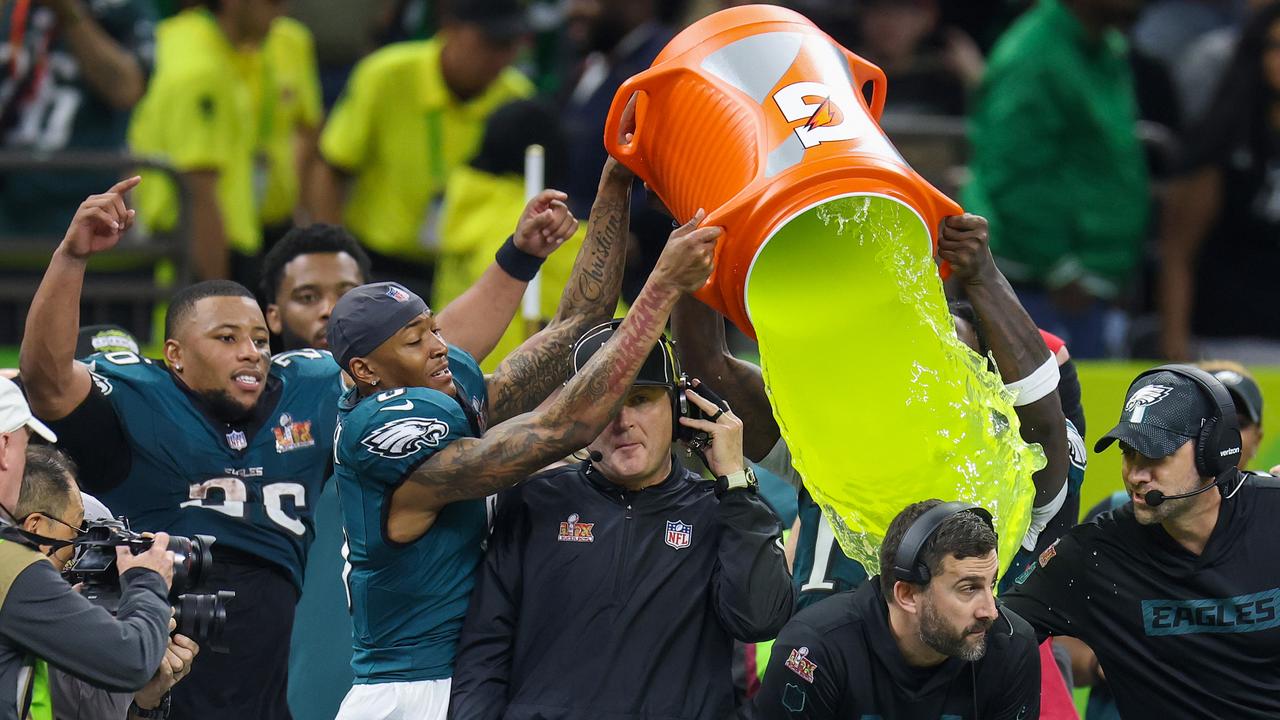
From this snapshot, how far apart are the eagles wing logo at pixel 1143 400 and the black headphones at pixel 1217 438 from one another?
3.9 inches

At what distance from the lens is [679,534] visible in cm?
519

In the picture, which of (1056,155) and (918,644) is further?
(1056,155)

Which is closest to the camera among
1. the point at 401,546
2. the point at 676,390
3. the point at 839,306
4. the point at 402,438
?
the point at 402,438

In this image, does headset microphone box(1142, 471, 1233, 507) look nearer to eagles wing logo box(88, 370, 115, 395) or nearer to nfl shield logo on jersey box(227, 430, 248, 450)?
nfl shield logo on jersey box(227, 430, 248, 450)

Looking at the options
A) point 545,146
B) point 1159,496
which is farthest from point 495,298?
point 545,146

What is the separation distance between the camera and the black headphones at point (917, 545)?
4.94m

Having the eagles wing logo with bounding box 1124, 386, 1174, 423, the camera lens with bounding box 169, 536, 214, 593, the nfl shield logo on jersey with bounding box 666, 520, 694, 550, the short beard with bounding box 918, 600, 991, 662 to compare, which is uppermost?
the camera lens with bounding box 169, 536, 214, 593

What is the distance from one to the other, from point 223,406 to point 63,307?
710 mm

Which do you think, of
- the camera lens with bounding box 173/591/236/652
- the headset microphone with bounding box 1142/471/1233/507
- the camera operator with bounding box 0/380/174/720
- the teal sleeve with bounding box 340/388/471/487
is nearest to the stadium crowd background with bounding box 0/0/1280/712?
the headset microphone with bounding box 1142/471/1233/507

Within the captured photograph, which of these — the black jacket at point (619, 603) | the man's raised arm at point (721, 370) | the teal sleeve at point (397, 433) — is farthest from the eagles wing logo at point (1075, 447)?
the teal sleeve at point (397, 433)

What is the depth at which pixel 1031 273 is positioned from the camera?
954cm

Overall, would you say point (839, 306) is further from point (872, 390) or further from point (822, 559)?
point (822, 559)

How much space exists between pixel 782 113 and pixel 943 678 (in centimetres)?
157

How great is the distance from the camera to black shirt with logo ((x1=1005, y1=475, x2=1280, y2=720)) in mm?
5531
